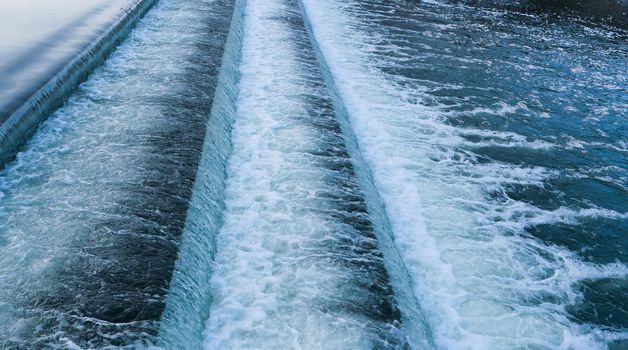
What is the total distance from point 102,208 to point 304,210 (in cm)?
203

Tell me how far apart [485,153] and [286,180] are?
330cm

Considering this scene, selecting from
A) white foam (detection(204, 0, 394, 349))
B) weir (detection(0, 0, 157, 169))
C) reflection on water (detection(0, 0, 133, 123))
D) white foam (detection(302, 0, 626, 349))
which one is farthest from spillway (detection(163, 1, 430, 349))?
reflection on water (detection(0, 0, 133, 123))

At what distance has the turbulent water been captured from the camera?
3.72 metres

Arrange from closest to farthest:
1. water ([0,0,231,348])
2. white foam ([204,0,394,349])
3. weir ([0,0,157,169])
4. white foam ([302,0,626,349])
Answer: water ([0,0,231,348])
white foam ([204,0,394,349])
white foam ([302,0,626,349])
weir ([0,0,157,169])

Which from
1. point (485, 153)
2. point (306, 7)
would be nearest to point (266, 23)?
point (306, 7)

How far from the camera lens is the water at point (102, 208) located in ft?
11.3

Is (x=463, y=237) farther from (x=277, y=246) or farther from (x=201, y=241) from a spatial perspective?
(x=201, y=241)

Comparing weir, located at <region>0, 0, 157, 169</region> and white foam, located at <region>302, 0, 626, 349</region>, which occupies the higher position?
weir, located at <region>0, 0, 157, 169</region>

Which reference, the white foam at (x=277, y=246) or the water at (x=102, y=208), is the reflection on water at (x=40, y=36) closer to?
the water at (x=102, y=208)

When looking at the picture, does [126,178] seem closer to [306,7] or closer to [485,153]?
[485,153]

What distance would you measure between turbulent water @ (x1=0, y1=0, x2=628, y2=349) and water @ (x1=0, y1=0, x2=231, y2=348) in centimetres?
2

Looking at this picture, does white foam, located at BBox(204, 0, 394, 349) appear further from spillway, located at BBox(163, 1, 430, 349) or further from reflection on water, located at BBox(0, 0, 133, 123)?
reflection on water, located at BBox(0, 0, 133, 123)

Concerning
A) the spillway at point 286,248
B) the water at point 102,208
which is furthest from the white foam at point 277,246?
the water at point 102,208

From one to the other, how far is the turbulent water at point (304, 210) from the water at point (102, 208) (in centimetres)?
2
